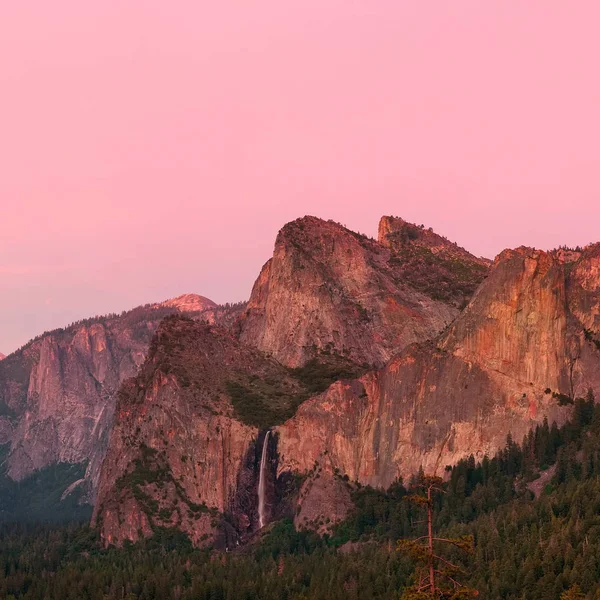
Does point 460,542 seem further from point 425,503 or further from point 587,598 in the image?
point 587,598

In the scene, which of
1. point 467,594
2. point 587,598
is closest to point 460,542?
point 467,594

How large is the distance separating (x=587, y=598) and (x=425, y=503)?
3390 inches

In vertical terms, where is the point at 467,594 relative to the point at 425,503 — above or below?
below

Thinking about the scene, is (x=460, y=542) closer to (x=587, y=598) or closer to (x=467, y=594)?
(x=467, y=594)

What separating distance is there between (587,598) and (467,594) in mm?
83766

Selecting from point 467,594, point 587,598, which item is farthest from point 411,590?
point 587,598

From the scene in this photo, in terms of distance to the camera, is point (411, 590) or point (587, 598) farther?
point (587, 598)

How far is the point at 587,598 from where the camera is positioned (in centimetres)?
19725

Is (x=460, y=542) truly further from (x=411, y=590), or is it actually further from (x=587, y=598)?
(x=587, y=598)

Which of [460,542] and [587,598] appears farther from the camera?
[587,598]

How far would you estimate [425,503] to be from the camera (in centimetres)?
12006

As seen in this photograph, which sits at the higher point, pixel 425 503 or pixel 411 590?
pixel 425 503

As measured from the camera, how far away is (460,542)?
11994cm

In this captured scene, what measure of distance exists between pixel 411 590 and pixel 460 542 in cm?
670
